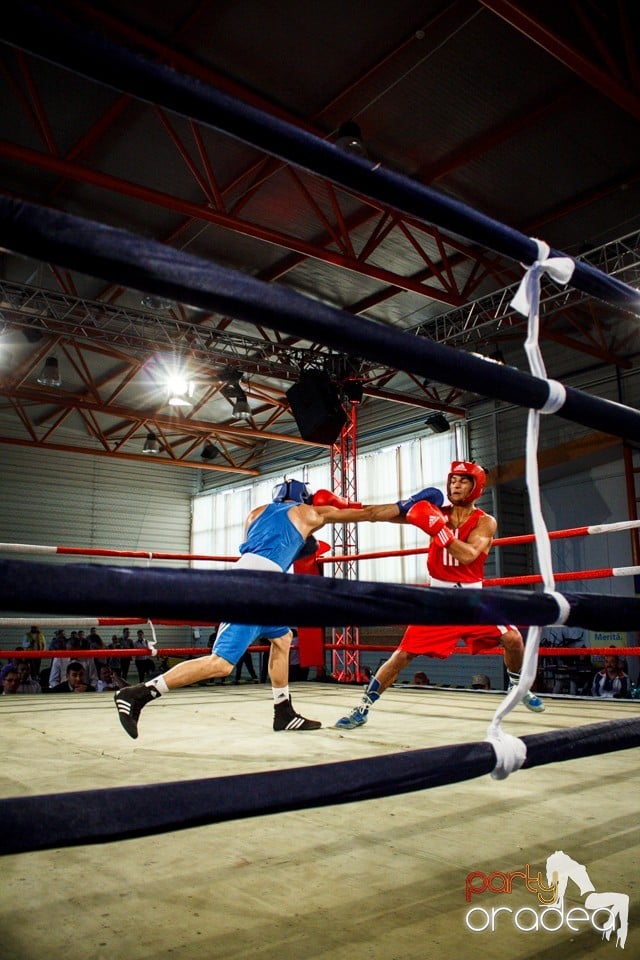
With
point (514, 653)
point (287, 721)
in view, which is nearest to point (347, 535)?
point (514, 653)

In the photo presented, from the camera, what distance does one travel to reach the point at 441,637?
9.91 ft

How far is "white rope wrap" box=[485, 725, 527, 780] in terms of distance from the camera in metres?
0.93

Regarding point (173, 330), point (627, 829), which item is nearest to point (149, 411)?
point (173, 330)

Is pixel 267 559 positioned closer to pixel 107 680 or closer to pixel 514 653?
pixel 514 653

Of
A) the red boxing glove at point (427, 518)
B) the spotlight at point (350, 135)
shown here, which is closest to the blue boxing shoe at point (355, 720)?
the red boxing glove at point (427, 518)

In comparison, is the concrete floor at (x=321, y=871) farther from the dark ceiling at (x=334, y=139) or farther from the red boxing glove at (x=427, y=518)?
the dark ceiling at (x=334, y=139)

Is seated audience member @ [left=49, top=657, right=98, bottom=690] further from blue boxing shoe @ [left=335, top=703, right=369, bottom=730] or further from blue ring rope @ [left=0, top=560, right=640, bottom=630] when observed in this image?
blue ring rope @ [left=0, top=560, right=640, bottom=630]

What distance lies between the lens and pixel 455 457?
1119cm

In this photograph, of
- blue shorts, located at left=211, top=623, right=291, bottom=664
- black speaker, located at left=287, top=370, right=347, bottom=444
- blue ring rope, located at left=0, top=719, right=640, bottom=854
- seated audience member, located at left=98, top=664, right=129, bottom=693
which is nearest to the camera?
blue ring rope, located at left=0, top=719, right=640, bottom=854

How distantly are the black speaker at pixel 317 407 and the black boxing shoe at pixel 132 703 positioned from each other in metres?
5.76

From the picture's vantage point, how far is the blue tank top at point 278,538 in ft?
9.32

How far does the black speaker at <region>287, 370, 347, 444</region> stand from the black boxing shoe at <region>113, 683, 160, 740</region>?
576 cm

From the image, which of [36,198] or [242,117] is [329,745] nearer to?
[242,117]

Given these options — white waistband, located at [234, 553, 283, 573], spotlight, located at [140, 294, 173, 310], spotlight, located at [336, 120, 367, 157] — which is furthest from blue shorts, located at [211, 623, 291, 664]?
spotlight, located at [140, 294, 173, 310]
